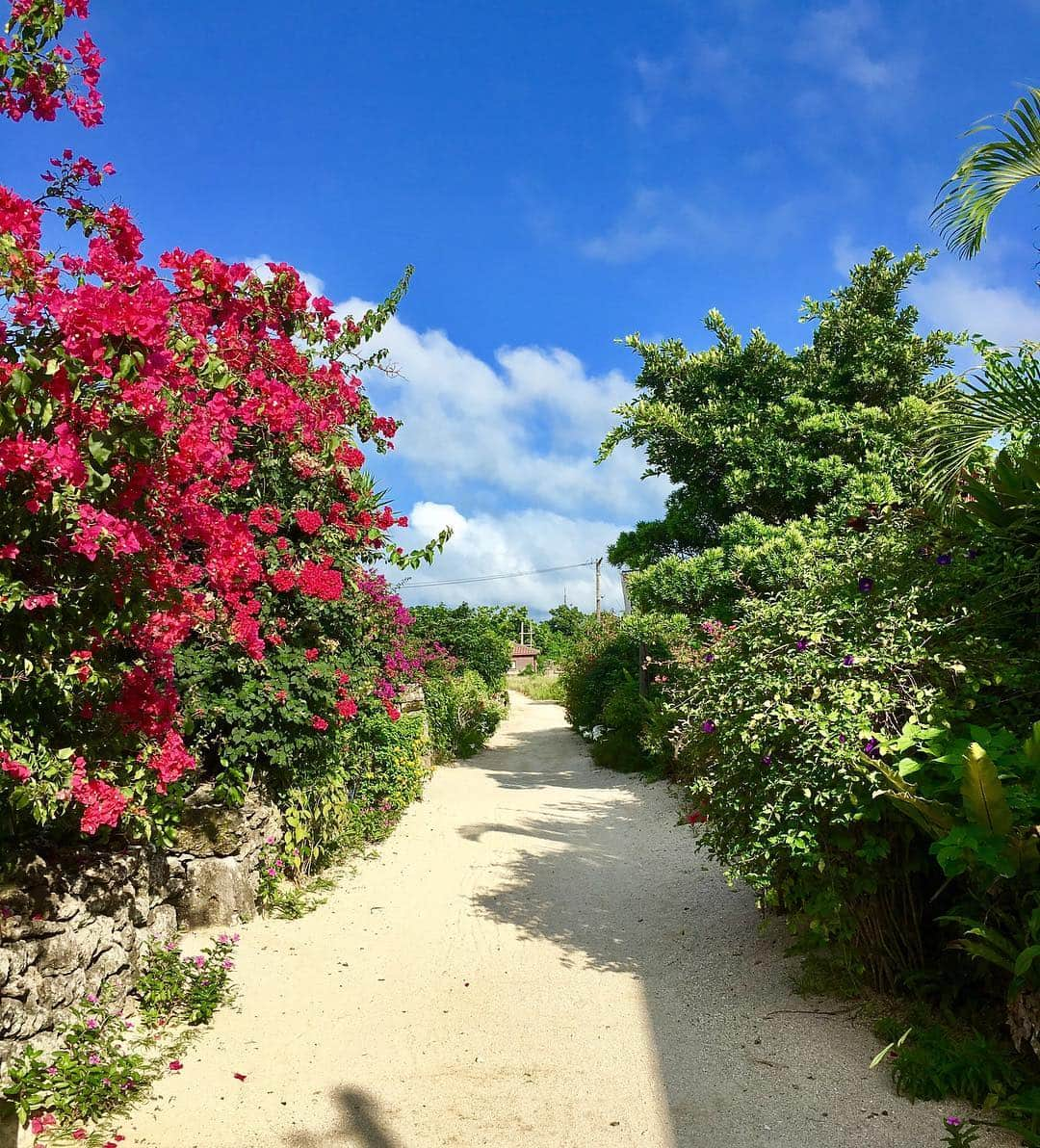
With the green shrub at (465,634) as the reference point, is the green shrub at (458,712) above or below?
below

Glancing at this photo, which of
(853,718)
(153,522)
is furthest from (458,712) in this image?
(153,522)

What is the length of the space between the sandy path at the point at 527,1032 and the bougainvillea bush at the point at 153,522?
1336mm

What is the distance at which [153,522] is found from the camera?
2996 millimetres

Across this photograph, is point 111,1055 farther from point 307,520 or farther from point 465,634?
point 465,634

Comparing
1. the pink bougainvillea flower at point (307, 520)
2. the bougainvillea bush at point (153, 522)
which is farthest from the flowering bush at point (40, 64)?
the pink bougainvillea flower at point (307, 520)

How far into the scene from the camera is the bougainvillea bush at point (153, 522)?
2490 mm

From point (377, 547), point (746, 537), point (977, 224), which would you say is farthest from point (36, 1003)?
point (746, 537)

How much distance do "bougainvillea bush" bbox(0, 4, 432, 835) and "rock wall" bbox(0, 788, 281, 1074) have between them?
31 cm

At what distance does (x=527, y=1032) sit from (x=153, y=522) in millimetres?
3225

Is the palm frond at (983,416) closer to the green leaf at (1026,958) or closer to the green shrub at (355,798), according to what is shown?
the green leaf at (1026,958)

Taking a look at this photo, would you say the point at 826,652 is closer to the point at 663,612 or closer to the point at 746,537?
the point at 746,537

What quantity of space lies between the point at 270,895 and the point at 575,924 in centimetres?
231

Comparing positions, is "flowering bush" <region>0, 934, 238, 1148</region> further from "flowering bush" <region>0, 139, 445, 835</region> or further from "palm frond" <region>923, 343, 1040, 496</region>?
"palm frond" <region>923, 343, 1040, 496</region>

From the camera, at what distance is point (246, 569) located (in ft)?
14.4
